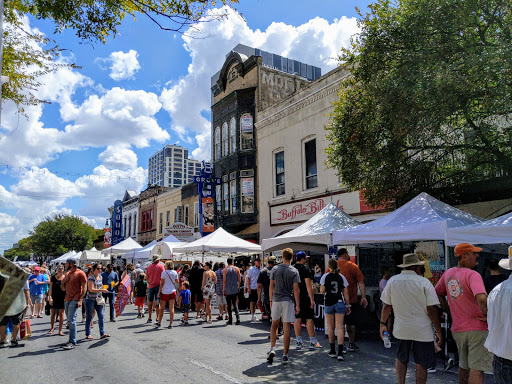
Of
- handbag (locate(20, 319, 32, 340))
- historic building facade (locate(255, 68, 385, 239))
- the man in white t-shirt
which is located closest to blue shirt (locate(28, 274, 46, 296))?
handbag (locate(20, 319, 32, 340))

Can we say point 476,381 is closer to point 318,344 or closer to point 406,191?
A: point 318,344

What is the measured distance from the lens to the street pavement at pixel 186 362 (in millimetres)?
6316

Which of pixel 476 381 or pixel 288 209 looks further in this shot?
pixel 288 209

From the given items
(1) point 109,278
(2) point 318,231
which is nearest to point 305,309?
(2) point 318,231

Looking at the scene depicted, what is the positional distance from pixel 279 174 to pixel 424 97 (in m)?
13.1

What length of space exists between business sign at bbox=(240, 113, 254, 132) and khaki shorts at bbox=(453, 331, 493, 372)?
20.6 meters

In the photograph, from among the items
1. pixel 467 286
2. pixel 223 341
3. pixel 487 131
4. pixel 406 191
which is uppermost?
pixel 487 131

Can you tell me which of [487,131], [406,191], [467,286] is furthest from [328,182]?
[467,286]

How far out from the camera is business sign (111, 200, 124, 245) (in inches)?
1900

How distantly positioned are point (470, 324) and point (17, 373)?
21.7ft

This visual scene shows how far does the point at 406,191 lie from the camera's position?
1247cm

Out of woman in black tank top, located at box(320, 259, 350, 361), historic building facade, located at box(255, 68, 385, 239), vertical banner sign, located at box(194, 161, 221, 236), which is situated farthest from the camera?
vertical banner sign, located at box(194, 161, 221, 236)

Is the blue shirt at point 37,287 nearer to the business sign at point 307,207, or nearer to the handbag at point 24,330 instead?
the handbag at point 24,330

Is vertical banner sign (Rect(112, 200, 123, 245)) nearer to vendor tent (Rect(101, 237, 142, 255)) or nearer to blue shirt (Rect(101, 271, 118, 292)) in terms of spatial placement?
vendor tent (Rect(101, 237, 142, 255))
